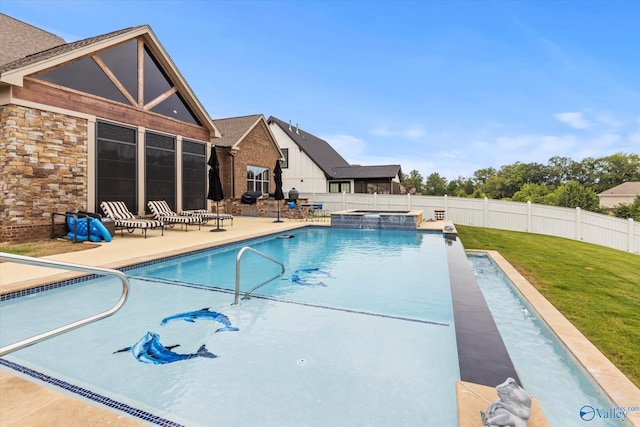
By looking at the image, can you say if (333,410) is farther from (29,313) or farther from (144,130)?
(144,130)

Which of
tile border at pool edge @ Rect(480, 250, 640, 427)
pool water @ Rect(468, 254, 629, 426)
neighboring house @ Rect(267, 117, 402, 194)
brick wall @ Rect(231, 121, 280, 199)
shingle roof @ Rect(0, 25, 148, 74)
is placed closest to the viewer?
tile border at pool edge @ Rect(480, 250, 640, 427)

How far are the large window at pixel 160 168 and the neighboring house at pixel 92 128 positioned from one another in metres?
0.04

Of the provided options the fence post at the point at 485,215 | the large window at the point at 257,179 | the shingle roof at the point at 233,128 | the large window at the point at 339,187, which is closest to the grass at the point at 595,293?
the fence post at the point at 485,215

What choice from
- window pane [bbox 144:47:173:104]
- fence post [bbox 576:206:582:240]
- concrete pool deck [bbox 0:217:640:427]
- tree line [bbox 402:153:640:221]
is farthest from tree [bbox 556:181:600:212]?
window pane [bbox 144:47:173:104]

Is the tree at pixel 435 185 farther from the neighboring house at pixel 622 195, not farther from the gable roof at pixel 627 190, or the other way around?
the gable roof at pixel 627 190

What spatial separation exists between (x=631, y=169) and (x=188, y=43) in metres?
77.0

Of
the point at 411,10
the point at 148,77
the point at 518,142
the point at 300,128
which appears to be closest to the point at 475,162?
the point at 518,142

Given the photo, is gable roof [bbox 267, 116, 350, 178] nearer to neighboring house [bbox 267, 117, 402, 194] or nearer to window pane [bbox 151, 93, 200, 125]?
neighboring house [bbox 267, 117, 402, 194]

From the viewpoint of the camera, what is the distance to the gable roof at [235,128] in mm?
18766

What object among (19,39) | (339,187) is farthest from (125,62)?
(339,187)

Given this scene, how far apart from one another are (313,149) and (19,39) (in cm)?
2051

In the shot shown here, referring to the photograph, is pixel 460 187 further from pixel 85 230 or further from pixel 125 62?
pixel 85 230

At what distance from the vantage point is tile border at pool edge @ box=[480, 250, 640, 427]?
101 inches

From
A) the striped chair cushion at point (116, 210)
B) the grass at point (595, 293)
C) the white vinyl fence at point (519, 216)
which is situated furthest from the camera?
the white vinyl fence at point (519, 216)
